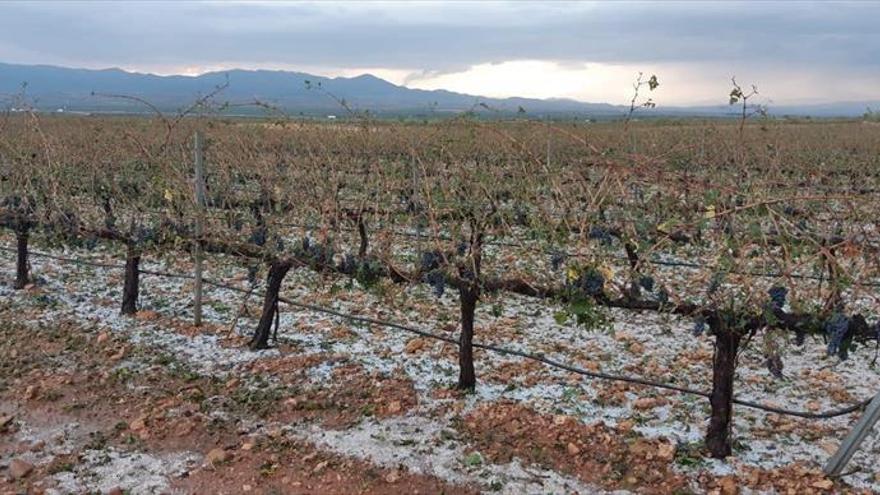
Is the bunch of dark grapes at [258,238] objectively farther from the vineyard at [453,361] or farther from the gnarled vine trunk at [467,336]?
the gnarled vine trunk at [467,336]

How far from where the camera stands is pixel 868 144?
77.3ft

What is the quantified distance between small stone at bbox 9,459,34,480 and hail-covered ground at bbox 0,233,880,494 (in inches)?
0.4

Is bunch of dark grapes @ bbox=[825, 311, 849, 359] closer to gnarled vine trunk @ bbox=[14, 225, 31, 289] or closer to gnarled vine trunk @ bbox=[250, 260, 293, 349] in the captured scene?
gnarled vine trunk @ bbox=[250, 260, 293, 349]

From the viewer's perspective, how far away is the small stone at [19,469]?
3798 mm

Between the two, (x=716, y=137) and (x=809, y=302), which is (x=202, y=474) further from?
(x=716, y=137)

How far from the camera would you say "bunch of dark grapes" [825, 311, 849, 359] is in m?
3.33

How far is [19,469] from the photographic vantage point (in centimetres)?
383

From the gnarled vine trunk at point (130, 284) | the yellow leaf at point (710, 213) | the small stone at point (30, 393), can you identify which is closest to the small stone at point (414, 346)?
the small stone at point (30, 393)

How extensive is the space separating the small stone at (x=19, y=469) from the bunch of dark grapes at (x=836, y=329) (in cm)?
406

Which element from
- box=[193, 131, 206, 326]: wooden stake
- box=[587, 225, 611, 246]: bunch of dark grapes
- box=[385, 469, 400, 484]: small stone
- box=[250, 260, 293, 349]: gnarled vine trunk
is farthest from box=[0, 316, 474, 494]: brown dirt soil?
box=[587, 225, 611, 246]: bunch of dark grapes

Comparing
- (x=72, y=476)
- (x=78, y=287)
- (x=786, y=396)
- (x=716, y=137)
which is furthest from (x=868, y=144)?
(x=72, y=476)

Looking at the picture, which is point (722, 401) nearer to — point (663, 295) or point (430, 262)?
point (663, 295)

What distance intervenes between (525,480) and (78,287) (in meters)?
5.69

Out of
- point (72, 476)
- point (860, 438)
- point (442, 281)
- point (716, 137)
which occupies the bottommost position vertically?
point (72, 476)
